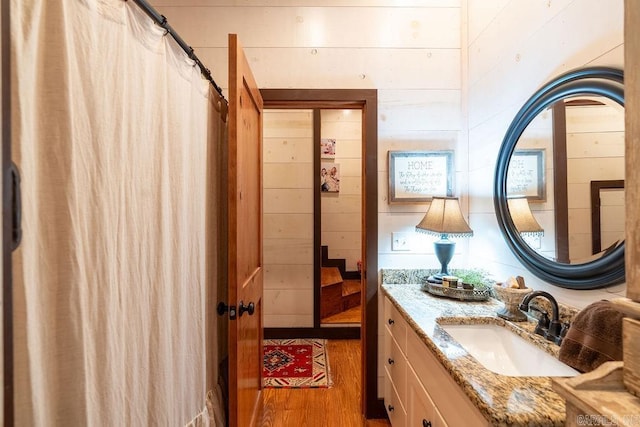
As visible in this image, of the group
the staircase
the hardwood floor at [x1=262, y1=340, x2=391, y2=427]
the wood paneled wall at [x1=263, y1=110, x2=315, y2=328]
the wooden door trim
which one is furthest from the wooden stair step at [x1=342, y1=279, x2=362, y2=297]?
the wooden door trim

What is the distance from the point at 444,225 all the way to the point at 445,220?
0.03m

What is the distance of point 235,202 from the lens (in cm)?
114

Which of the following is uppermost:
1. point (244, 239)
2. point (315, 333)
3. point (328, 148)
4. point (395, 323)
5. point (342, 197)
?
point (328, 148)

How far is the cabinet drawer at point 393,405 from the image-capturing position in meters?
1.38

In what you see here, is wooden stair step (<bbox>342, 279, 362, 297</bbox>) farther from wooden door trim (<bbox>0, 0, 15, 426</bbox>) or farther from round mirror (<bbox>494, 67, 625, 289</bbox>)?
wooden door trim (<bbox>0, 0, 15, 426</bbox>)

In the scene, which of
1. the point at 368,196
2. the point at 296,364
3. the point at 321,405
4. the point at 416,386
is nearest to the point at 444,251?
the point at 368,196

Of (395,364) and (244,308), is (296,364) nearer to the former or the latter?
(395,364)

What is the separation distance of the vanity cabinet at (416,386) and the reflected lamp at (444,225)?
0.45m

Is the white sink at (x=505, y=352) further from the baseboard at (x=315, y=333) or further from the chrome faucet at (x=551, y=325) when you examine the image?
the baseboard at (x=315, y=333)

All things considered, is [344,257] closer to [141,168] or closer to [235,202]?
[235,202]

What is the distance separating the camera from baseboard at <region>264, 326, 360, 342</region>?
9.31 feet

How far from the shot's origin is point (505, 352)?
3.74ft

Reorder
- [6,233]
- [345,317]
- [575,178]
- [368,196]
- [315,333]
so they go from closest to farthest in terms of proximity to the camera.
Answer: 1. [6,233]
2. [575,178]
3. [368,196]
4. [315,333]
5. [345,317]

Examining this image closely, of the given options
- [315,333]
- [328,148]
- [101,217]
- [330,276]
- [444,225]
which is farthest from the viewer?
[328,148]
